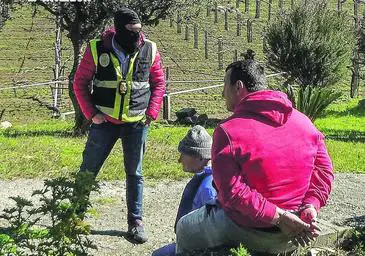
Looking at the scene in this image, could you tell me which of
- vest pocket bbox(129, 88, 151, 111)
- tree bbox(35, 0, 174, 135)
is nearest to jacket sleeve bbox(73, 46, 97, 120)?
vest pocket bbox(129, 88, 151, 111)

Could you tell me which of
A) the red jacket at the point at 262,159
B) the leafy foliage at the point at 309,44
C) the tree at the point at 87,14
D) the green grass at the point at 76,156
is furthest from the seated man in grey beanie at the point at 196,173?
the leafy foliage at the point at 309,44

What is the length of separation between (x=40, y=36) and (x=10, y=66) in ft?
19.2

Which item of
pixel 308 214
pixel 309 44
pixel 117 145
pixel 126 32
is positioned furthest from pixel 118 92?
pixel 309 44

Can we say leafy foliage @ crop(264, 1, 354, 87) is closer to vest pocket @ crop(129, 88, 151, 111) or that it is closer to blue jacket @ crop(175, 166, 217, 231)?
vest pocket @ crop(129, 88, 151, 111)

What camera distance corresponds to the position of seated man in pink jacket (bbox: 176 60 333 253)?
3.23 m

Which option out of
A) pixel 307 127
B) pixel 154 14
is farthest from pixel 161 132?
pixel 307 127

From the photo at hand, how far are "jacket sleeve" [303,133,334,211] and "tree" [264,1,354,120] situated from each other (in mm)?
15112

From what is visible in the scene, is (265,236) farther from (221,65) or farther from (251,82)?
(221,65)

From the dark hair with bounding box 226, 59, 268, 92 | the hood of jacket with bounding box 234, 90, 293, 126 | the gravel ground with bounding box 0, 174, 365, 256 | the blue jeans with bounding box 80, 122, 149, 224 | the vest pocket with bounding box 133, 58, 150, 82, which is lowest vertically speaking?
the gravel ground with bounding box 0, 174, 365, 256

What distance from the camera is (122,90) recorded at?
17.1 ft

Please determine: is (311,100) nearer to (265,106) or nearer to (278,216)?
(265,106)

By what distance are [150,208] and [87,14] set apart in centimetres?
578

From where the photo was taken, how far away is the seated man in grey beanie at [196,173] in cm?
401

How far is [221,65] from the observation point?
29.7m
